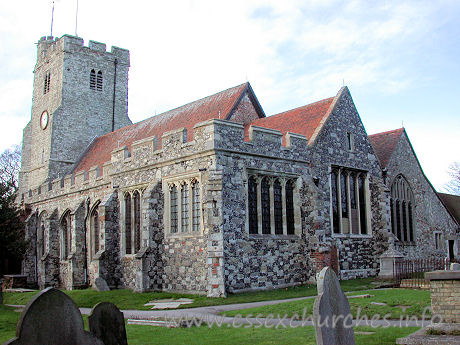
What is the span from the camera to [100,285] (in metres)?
20.9

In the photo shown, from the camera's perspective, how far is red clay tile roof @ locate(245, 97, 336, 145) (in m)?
21.4

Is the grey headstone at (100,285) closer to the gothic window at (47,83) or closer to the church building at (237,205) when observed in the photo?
the church building at (237,205)

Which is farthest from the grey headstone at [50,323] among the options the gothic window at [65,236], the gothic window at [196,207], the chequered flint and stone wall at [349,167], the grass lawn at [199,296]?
the gothic window at [65,236]

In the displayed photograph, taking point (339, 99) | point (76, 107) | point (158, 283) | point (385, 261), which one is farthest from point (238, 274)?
point (76, 107)

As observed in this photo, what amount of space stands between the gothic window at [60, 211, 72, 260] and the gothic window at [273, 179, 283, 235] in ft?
46.4

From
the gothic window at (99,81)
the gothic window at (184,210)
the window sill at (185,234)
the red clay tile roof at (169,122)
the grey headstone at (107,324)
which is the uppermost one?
the gothic window at (99,81)

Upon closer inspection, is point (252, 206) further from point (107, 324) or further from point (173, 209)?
point (107, 324)

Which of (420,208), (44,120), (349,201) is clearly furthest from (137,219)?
(44,120)

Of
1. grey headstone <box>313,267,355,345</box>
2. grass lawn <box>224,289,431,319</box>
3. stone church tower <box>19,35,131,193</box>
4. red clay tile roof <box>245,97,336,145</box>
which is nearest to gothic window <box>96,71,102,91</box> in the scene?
stone church tower <box>19,35,131,193</box>

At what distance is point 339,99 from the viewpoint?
72.0 ft

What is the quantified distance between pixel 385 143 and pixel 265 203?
9901mm

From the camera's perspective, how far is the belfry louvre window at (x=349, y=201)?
20.9 metres

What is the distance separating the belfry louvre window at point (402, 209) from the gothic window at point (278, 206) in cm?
741

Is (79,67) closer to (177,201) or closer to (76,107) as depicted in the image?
(76,107)
